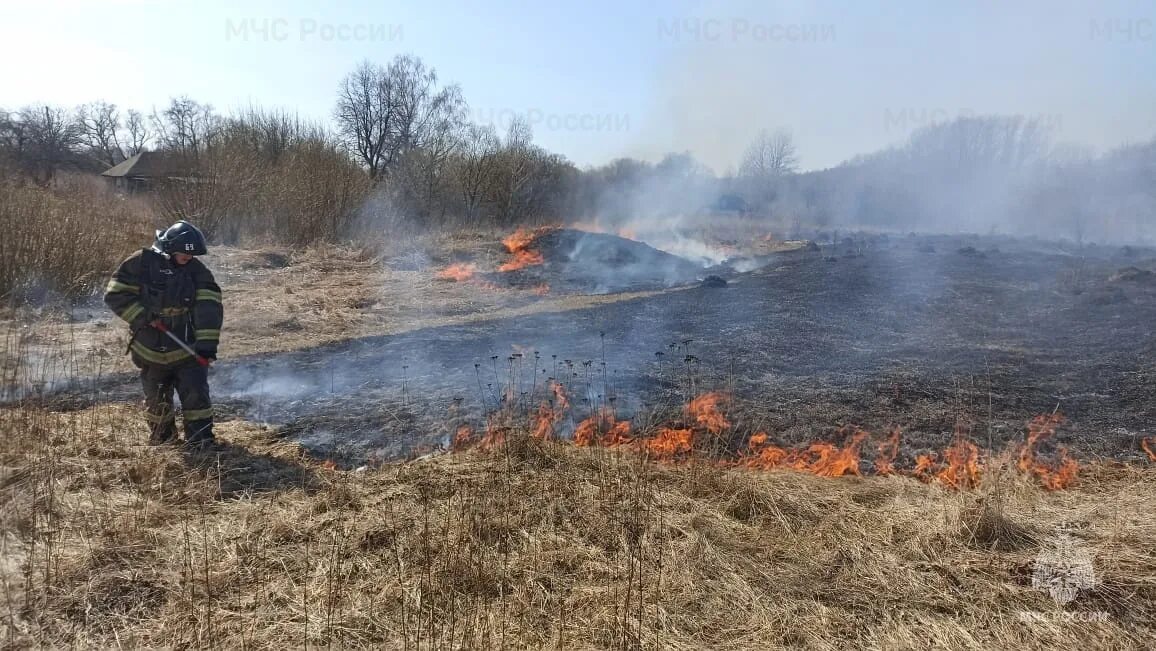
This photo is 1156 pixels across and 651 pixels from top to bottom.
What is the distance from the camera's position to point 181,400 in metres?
4.78

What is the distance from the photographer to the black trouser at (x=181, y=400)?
15.8 feet

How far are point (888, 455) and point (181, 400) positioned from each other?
590 cm

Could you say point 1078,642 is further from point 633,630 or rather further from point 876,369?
point 876,369

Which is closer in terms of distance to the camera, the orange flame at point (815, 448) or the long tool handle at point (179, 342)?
the long tool handle at point (179, 342)

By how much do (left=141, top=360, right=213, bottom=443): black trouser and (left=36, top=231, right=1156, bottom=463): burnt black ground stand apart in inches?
34.8

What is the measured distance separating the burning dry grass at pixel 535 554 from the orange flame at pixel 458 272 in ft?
38.2

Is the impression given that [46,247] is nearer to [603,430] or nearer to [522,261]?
[522,261]

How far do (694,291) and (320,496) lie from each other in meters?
11.4

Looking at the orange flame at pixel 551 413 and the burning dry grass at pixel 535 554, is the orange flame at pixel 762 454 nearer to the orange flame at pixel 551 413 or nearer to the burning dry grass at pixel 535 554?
the burning dry grass at pixel 535 554

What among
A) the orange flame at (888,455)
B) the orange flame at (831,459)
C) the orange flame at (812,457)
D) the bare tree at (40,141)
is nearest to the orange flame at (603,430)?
the orange flame at (812,457)

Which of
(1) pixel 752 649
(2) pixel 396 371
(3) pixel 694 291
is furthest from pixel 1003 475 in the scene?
(3) pixel 694 291

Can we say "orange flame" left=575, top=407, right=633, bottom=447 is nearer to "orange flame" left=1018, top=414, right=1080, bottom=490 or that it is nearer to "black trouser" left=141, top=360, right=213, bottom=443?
"black trouser" left=141, top=360, right=213, bottom=443

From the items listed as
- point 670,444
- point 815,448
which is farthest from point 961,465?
point 670,444

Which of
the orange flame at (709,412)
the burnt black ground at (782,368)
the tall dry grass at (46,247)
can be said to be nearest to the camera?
the orange flame at (709,412)
